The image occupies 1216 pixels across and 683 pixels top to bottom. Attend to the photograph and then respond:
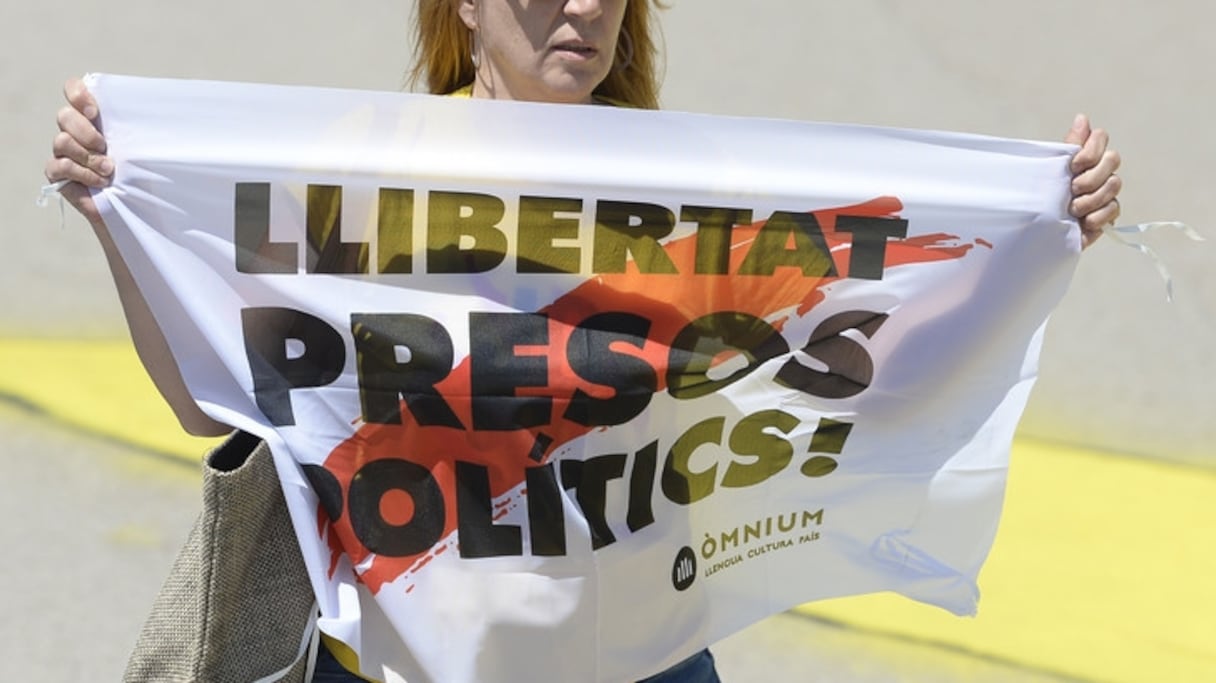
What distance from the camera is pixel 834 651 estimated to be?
12.2ft

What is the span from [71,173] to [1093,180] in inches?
52.9

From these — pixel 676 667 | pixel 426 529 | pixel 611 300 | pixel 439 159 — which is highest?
pixel 439 159

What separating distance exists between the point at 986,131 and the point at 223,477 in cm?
533

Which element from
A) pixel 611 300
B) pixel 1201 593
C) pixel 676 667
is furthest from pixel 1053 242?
pixel 1201 593

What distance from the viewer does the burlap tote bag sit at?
175 cm

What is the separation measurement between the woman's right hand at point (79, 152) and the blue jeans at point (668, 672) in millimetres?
616

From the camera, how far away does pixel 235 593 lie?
1.77 metres

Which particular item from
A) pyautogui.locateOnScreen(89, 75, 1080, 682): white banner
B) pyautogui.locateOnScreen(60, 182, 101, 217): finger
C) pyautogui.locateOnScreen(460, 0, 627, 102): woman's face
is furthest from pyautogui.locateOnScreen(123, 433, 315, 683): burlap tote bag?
pyautogui.locateOnScreen(460, 0, 627, 102): woman's face

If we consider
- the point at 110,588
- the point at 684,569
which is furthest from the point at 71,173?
the point at 110,588

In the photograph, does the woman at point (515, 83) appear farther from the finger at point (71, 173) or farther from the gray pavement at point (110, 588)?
the gray pavement at point (110, 588)

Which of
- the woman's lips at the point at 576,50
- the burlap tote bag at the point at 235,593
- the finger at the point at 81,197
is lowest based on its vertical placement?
the burlap tote bag at the point at 235,593

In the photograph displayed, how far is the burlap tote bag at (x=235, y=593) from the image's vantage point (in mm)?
1746

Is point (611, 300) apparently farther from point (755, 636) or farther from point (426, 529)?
point (755, 636)

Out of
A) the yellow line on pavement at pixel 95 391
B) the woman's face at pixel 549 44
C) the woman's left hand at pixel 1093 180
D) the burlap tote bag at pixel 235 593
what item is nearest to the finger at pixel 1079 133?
the woman's left hand at pixel 1093 180
